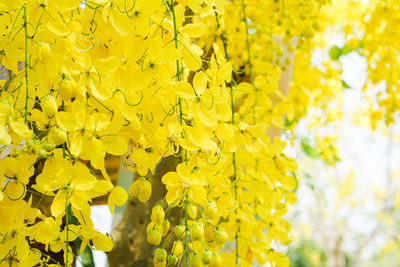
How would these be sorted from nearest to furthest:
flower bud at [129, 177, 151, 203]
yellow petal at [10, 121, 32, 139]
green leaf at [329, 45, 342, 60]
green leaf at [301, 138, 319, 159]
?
1. yellow petal at [10, 121, 32, 139]
2. flower bud at [129, 177, 151, 203]
3. green leaf at [301, 138, 319, 159]
4. green leaf at [329, 45, 342, 60]

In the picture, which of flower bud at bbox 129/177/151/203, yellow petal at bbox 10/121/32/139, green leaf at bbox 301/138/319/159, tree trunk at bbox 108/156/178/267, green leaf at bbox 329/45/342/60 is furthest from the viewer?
green leaf at bbox 329/45/342/60

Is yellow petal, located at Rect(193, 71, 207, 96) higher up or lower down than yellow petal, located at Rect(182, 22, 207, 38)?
lower down

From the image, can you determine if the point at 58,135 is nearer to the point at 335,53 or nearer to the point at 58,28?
the point at 58,28

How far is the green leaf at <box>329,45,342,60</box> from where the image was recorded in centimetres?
159

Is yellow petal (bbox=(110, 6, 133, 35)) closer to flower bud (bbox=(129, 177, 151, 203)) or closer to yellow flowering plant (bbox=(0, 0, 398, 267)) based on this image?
yellow flowering plant (bbox=(0, 0, 398, 267))

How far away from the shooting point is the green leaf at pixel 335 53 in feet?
5.20

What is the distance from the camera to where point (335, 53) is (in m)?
1.59

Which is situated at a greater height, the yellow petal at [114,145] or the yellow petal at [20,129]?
the yellow petal at [114,145]

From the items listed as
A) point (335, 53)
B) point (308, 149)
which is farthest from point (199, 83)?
point (335, 53)

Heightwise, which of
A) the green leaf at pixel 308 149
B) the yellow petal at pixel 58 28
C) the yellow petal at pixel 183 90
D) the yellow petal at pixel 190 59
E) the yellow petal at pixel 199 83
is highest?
the green leaf at pixel 308 149

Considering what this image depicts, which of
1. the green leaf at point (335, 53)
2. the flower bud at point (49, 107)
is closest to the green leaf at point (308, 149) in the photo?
the green leaf at point (335, 53)

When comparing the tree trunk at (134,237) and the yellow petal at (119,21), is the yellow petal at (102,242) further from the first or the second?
the tree trunk at (134,237)

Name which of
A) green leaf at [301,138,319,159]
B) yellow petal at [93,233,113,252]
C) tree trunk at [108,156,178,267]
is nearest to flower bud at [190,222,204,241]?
yellow petal at [93,233,113,252]

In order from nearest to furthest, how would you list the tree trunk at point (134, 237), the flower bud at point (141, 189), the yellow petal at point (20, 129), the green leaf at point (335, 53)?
the yellow petal at point (20, 129), the flower bud at point (141, 189), the tree trunk at point (134, 237), the green leaf at point (335, 53)
